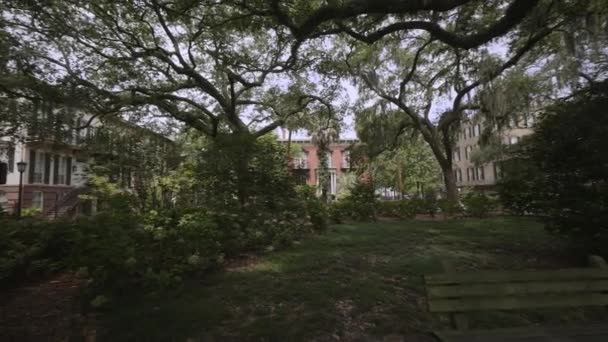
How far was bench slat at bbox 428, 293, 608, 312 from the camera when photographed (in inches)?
94.5

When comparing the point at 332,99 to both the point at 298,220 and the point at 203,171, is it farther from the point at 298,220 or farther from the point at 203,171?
the point at 203,171

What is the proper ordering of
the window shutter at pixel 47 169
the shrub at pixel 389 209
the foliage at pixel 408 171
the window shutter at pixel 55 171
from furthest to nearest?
1. the foliage at pixel 408 171
2. the window shutter at pixel 55 171
3. the window shutter at pixel 47 169
4. the shrub at pixel 389 209

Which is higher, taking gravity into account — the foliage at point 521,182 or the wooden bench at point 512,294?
the foliage at point 521,182

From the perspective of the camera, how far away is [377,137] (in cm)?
1653

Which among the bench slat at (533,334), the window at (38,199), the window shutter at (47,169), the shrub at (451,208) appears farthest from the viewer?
the window shutter at (47,169)

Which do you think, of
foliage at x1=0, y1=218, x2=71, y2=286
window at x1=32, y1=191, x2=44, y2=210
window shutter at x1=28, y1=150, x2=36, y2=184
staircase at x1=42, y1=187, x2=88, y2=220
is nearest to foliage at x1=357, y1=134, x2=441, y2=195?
staircase at x1=42, y1=187, x2=88, y2=220

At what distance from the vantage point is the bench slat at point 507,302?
2400 mm

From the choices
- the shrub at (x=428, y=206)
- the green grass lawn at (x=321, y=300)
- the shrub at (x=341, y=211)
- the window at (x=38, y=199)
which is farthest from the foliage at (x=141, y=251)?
the window at (x=38, y=199)

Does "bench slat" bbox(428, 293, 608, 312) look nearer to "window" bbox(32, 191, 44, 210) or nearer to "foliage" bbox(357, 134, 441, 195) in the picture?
"window" bbox(32, 191, 44, 210)

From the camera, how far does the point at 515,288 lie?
2.43 meters

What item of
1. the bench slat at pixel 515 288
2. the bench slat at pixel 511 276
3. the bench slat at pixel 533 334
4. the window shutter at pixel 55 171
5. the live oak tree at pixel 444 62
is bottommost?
the bench slat at pixel 533 334

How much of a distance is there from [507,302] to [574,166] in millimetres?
3529

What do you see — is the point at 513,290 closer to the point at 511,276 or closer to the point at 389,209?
the point at 511,276

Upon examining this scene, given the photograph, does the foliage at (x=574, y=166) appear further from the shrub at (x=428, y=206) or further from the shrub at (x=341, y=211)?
the shrub at (x=428, y=206)
